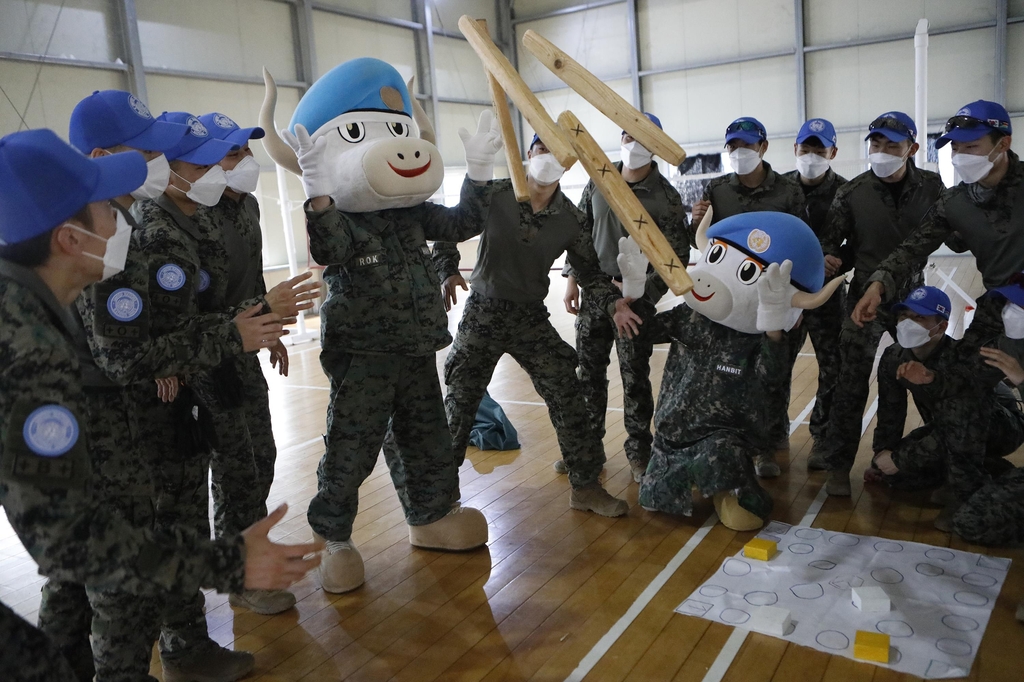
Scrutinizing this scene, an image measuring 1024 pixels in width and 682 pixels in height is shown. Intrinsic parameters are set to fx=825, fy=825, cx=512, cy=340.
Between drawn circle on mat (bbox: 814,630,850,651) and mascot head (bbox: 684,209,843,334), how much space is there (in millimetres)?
1273

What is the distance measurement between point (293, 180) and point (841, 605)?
11108 mm

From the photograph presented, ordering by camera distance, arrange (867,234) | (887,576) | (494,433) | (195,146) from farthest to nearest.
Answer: (494,433) → (867,234) → (887,576) → (195,146)

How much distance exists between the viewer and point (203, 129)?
2.83 meters

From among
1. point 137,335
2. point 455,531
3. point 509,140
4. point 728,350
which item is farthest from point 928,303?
point 137,335

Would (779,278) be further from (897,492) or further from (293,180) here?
(293,180)

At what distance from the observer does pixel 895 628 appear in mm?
2680

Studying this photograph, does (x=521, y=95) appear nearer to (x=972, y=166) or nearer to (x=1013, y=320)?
(x=972, y=166)

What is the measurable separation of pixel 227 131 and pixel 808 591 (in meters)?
Result: 2.72

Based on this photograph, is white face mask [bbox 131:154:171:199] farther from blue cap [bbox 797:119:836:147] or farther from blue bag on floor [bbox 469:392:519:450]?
blue cap [bbox 797:119:836:147]

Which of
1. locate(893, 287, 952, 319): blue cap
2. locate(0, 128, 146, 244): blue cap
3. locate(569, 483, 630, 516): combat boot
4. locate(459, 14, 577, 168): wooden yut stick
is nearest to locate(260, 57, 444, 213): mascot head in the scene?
locate(459, 14, 577, 168): wooden yut stick

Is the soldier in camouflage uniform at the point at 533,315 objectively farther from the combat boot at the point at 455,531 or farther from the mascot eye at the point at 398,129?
the mascot eye at the point at 398,129

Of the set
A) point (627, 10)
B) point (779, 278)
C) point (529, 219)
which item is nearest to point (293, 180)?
point (627, 10)

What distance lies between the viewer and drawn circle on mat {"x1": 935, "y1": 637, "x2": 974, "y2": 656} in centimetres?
252

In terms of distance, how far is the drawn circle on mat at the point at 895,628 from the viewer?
2.64 m
